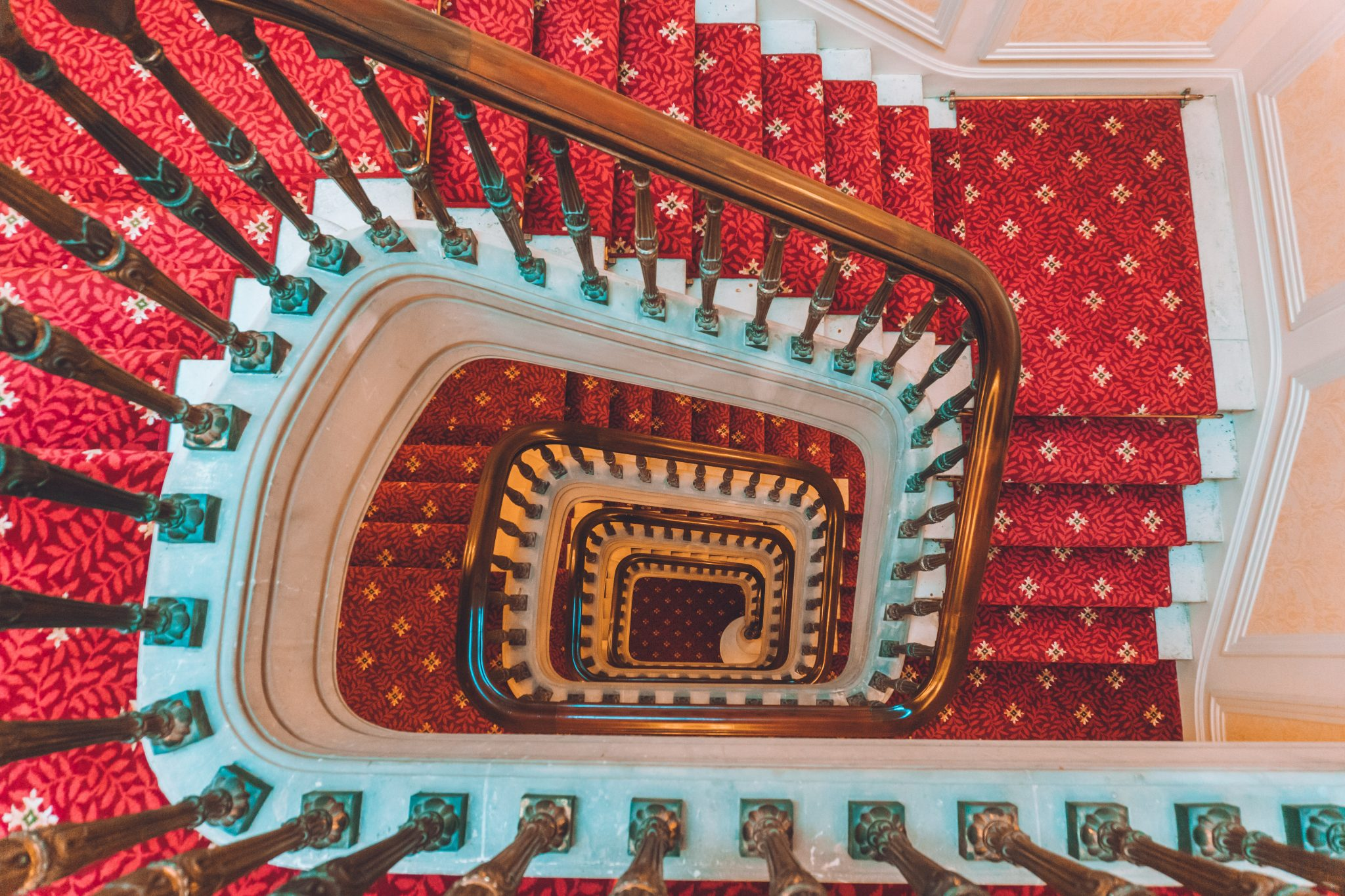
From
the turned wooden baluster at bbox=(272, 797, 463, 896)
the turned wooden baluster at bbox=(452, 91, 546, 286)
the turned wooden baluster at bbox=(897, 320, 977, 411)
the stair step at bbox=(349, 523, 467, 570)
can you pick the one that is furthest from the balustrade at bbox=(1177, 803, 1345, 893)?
the stair step at bbox=(349, 523, 467, 570)

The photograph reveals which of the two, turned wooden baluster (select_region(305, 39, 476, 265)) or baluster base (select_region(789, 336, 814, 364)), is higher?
turned wooden baluster (select_region(305, 39, 476, 265))

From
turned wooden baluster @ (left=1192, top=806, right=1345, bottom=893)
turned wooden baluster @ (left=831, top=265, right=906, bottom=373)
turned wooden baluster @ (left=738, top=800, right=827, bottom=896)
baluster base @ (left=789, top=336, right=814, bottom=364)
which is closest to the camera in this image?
turned wooden baluster @ (left=738, top=800, right=827, bottom=896)

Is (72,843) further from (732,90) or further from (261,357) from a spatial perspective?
(732,90)

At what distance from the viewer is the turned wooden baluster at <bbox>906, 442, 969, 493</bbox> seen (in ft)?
7.34

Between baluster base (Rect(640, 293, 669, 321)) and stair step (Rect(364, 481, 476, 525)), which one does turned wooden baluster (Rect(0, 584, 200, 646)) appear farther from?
stair step (Rect(364, 481, 476, 525))

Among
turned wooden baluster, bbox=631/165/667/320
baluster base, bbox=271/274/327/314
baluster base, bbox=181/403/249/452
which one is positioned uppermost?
turned wooden baluster, bbox=631/165/667/320

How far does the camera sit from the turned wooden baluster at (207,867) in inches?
30.2

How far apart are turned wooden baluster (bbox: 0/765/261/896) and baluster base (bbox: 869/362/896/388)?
213 cm

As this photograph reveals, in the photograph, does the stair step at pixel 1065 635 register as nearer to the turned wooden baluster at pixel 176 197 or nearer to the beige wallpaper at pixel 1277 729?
the beige wallpaper at pixel 1277 729

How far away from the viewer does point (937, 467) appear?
2.40m

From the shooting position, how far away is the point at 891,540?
2.77 meters

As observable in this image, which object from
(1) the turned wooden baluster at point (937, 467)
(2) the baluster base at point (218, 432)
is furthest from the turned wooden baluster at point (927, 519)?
(2) the baluster base at point (218, 432)

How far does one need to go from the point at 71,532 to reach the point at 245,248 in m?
0.70

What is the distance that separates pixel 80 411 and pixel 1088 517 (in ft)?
11.5
